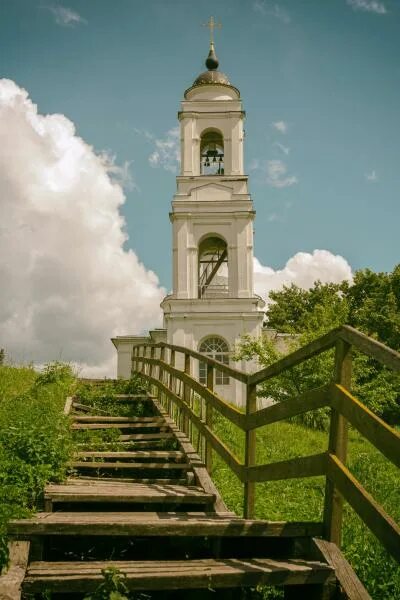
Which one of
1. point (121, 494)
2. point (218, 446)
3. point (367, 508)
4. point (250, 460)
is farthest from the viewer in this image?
point (218, 446)

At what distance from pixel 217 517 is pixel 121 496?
97 centimetres

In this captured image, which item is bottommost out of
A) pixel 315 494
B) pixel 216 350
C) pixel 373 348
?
pixel 315 494

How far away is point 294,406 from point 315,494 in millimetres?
4689

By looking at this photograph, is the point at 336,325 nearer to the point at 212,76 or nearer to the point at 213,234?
the point at 213,234

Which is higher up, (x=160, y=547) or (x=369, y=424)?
(x=369, y=424)

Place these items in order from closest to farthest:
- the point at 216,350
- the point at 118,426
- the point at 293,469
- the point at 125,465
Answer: the point at 293,469 < the point at 125,465 < the point at 118,426 < the point at 216,350

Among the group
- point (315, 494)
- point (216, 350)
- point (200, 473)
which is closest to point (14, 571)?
point (200, 473)

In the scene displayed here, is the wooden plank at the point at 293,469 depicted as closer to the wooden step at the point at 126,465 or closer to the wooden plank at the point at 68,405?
the wooden step at the point at 126,465

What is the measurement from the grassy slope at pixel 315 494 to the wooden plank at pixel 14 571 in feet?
8.13

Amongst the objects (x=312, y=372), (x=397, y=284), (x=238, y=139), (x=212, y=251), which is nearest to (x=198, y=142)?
(x=238, y=139)

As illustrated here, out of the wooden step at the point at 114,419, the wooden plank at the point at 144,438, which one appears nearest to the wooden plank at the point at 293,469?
the wooden plank at the point at 144,438

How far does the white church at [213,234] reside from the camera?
2647cm

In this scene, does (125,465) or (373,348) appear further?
(125,465)

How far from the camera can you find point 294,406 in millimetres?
4254
